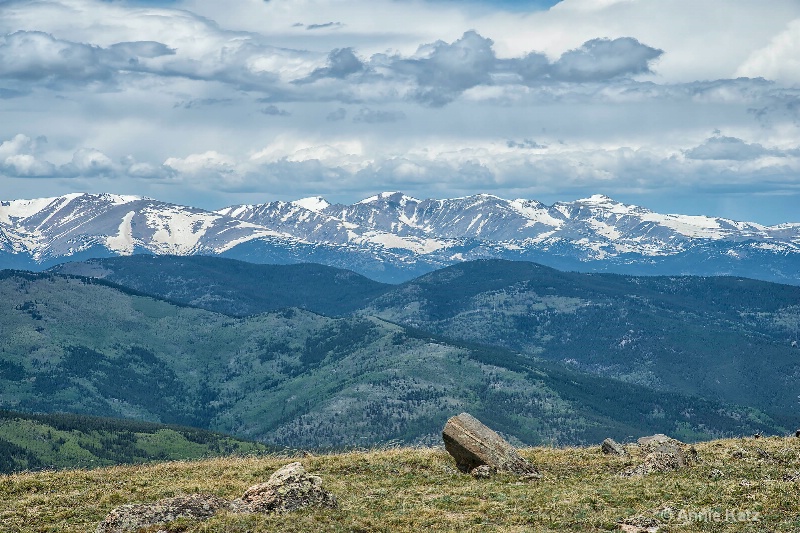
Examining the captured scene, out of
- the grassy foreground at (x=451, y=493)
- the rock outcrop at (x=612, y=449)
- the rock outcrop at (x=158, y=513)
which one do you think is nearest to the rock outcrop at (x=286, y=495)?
the grassy foreground at (x=451, y=493)

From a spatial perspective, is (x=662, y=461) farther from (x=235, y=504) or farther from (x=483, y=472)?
(x=235, y=504)

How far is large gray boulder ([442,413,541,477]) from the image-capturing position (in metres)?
42.1

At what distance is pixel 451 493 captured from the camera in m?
36.7

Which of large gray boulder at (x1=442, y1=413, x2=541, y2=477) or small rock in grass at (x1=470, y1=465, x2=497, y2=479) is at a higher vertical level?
large gray boulder at (x1=442, y1=413, x2=541, y2=477)

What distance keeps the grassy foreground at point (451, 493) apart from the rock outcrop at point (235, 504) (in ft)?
2.62

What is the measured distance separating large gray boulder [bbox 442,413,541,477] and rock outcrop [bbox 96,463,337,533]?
400 inches

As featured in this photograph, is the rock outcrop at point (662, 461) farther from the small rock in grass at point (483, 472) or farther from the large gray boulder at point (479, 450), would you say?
the small rock in grass at point (483, 472)

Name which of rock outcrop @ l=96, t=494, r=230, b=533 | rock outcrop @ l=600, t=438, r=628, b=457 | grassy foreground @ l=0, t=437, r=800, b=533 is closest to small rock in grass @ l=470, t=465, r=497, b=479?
grassy foreground @ l=0, t=437, r=800, b=533

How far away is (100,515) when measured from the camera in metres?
34.2

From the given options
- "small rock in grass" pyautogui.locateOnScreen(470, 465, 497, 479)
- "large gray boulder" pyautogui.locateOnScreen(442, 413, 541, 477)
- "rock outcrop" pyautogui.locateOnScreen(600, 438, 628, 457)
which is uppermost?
"large gray boulder" pyautogui.locateOnScreen(442, 413, 541, 477)

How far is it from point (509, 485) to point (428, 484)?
13.0 feet

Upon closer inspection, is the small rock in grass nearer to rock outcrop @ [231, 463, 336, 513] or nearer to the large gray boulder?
the large gray boulder

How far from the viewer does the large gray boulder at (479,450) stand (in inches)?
1657

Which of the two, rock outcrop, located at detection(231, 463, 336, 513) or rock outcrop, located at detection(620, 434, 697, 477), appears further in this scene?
rock outcrop, located at detection(620, 434, 697, 477)
